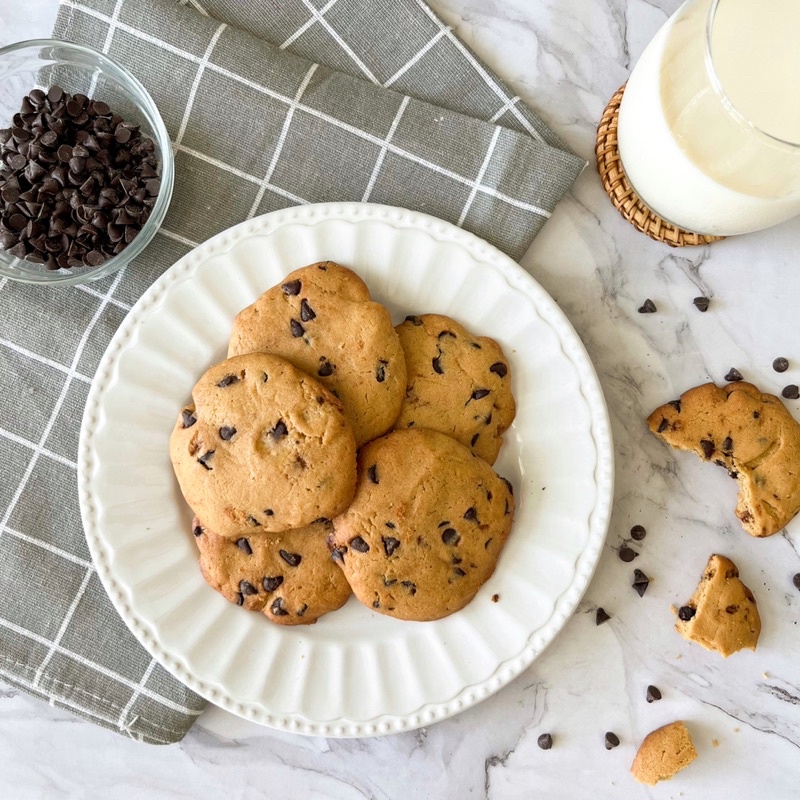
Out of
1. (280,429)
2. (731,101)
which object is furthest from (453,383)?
(731,101)

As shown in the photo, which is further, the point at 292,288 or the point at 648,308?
the point at 648,308

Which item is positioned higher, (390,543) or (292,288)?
(292,288)

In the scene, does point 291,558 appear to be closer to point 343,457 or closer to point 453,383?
point 343,457

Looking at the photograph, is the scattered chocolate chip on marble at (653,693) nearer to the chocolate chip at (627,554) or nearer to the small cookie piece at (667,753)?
the small cookie piece at (667,753)

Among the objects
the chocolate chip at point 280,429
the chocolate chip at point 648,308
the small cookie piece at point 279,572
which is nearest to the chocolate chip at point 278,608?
the small cookie piece at point 279,572

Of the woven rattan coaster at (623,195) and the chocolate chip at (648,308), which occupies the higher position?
the woven rattan coaster at (623,195)

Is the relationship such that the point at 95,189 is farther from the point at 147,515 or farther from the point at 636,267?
the point at 636,267

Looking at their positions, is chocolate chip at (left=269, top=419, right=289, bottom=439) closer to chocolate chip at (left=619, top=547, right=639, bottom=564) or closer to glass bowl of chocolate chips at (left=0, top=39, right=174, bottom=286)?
glass bowl of chocolate chips at (left=0, top=39, right=174, bottom=286)
